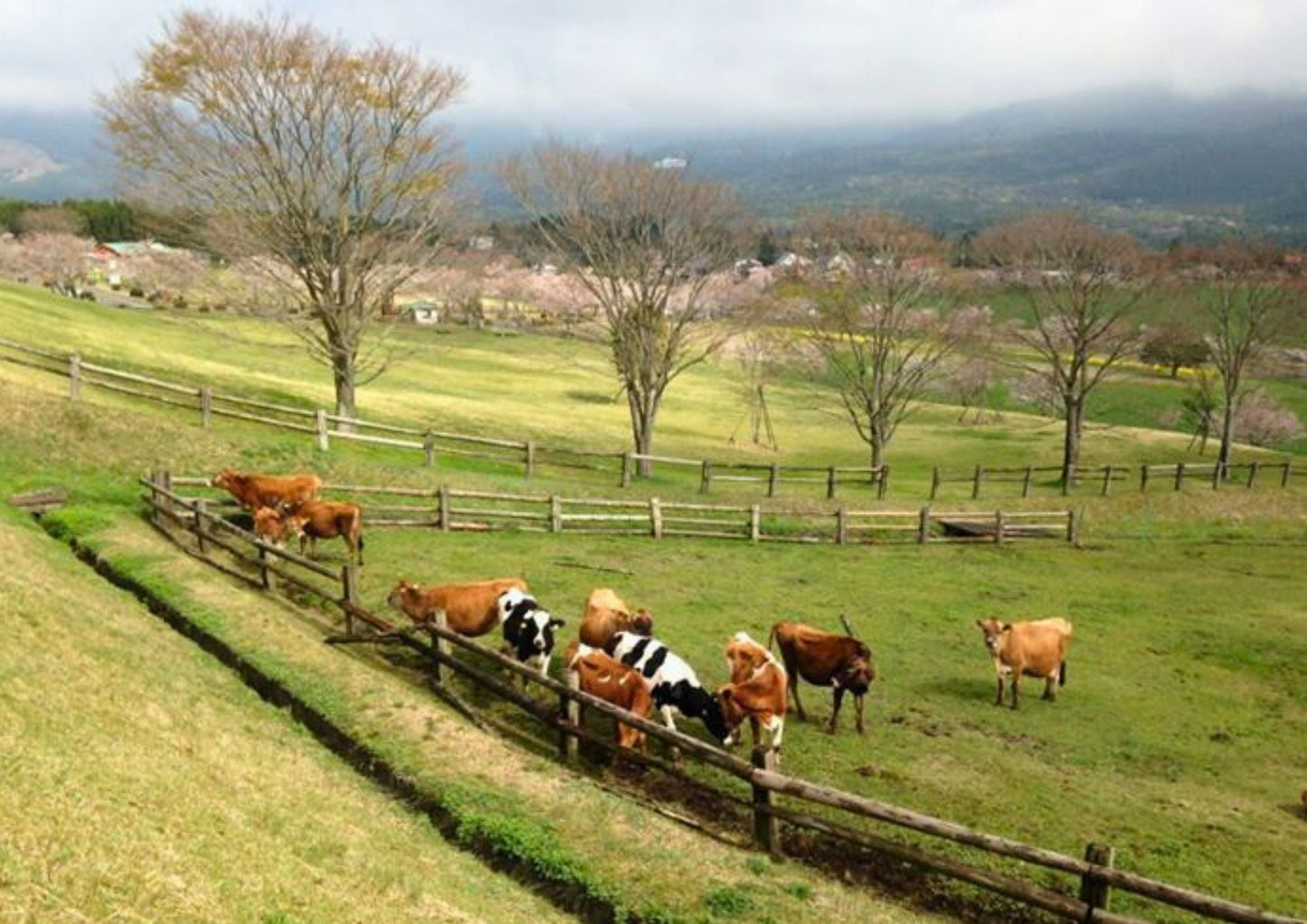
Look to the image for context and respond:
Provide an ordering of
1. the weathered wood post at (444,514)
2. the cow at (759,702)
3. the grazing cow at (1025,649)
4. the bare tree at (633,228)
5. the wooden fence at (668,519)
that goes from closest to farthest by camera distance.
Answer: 1. the cow at (759,702)
2. the grazing cow at (1025,649)
3. the weathered wood post at (444,514)
4. the wooden fence at (668,519)
5. the bare tree at (633,228)

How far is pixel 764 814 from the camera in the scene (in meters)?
9.52

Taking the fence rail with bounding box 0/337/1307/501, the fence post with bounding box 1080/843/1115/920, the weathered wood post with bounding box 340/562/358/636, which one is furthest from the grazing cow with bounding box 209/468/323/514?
the fence post with bounding box 1080/843/1115/920

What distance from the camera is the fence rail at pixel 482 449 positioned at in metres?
26.3

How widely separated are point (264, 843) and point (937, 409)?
67151mm

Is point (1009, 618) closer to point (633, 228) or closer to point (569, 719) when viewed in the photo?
point (569, 719)

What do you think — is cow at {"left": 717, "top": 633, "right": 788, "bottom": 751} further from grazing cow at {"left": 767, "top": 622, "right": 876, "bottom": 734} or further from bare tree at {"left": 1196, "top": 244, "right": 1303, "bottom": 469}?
bare tree at {"left": 1196, "top": 244, "right": 1303, "bottom": 469}

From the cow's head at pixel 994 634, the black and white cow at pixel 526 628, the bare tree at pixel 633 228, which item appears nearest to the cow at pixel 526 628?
the black and white cow at pixel 526 628

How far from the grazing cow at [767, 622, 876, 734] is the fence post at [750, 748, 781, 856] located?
3.49m

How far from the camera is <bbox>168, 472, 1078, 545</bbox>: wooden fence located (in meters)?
22.4

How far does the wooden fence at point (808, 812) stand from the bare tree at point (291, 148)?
15802 mm

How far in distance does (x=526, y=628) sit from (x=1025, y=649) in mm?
7435

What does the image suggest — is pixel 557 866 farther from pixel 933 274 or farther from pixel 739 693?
pixel 933 274

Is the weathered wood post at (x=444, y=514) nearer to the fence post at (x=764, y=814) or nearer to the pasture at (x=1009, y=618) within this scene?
the pasture at (x=1009, y=618)

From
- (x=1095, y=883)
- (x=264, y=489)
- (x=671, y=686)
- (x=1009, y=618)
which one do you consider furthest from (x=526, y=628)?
(x=1009, y=618)
